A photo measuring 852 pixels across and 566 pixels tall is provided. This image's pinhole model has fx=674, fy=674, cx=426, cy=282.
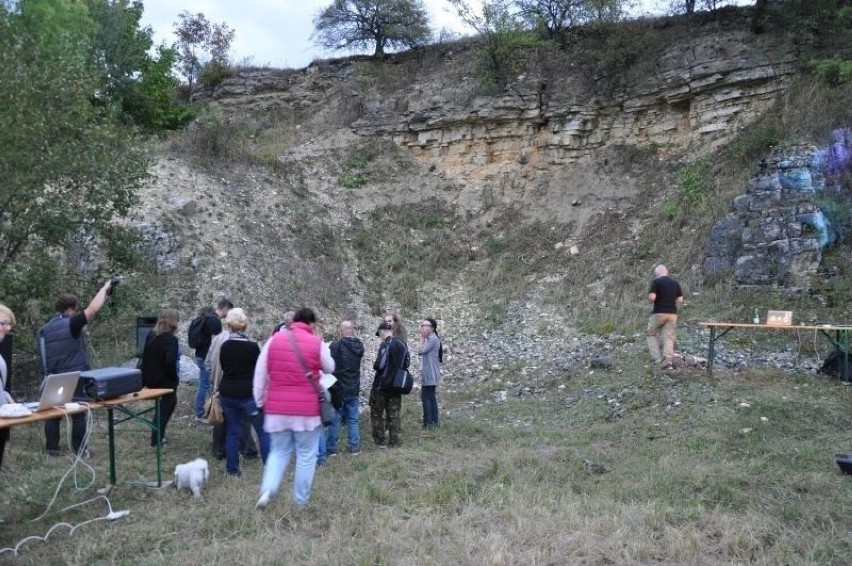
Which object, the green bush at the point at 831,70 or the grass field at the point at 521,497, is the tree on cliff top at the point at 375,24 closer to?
the green bush at the point at 831,70

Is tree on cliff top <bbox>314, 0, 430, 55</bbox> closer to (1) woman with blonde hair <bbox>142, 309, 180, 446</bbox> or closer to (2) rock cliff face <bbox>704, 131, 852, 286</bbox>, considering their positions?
(2) rock cliff face <bbox>704, 131, 852, 286</bbox>

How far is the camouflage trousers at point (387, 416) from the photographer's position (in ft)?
25.1

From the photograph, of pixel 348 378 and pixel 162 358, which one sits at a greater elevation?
pixel 162 358

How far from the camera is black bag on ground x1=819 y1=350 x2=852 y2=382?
9.40 m

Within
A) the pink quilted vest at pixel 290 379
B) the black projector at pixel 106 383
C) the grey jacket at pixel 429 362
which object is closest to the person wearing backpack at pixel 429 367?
the grey jacket at pixel 429 362

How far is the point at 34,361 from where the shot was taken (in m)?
10.6

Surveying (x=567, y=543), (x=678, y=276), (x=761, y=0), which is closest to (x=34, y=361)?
(x=567, y=543)

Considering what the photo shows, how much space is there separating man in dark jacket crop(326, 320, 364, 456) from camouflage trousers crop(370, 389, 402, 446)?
257mm

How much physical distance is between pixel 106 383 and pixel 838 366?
937 centimetres

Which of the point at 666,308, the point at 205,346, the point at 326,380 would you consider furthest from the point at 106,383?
the point at 666,308

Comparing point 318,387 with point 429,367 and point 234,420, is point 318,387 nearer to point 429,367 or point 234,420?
point 234,420

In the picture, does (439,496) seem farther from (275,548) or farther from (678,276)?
(678,276)

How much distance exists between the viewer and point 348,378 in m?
7.38

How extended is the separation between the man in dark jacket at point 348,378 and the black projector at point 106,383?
7.05ft
